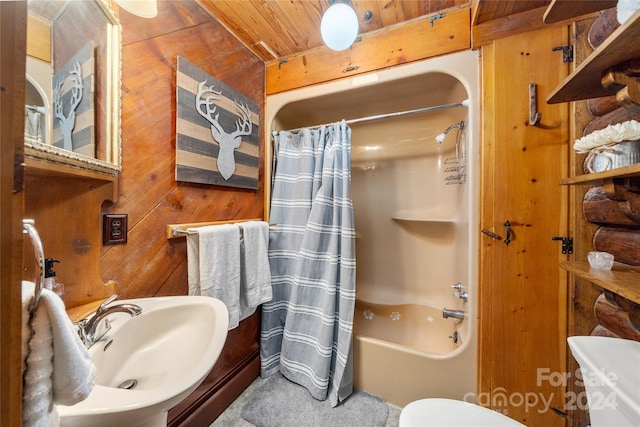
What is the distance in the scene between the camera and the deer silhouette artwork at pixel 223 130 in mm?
1207

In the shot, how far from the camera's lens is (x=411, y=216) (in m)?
1.92

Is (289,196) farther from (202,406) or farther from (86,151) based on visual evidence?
(202,406)

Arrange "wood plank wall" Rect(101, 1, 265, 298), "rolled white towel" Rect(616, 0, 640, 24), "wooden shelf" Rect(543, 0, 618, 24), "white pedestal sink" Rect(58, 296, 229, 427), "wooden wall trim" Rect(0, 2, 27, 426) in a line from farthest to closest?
"wood plank wall" Rect(101, 1, 265, 298) < "wooden shelf" Rect(543, 0, 618, 24) < "rolled white towel" Rect(616, 0, 640, 24) < "white pedestal sink" Rect(58, 296, 229, 427) < "wooden wall trim" Rect(0, 2, 27, 426)

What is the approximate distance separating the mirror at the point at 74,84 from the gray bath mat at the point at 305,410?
1414mm

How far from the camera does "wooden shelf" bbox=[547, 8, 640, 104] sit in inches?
20.5

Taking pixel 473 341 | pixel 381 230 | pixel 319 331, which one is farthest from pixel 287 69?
pixel 473 341

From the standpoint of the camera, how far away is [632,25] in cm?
50

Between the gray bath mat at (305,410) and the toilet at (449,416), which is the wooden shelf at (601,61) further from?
the gray bath mat at (305,410)

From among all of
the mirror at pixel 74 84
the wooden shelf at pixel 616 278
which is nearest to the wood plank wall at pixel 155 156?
the mirror at pixel 74 84

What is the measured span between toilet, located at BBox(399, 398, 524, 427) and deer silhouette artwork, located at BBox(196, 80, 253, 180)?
4.65 ft

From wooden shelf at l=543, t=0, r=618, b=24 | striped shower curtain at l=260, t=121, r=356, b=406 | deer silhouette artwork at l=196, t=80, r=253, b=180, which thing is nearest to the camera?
wooden shelf at l=543, t=0, r=618, b=24

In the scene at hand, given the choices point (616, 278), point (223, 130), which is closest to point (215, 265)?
point (223, 130)

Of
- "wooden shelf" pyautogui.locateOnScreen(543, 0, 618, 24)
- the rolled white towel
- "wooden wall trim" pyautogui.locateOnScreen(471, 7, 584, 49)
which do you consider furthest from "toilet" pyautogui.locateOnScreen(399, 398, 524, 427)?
"wooden wall trim" pyautogui.locateOnScreen(471, 7, 584, 49)

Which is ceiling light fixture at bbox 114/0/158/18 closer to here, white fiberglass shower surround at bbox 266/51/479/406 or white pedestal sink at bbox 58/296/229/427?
white fiberglass shower surround at bbox 266/51/479/406
